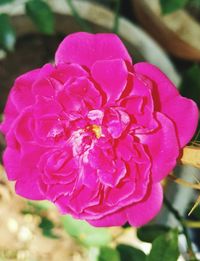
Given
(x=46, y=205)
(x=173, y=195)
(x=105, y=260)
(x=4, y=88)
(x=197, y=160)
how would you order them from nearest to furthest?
1. (x=197, y=160)
2. (x=105, y=260)
3. (x=46, y=205)
4. (x=173, y=195)
5. (x=4, y=88)

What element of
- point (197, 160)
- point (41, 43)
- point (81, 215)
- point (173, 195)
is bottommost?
point (173, 195)

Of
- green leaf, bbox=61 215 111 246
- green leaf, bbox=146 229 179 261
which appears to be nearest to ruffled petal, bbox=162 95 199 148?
green leaf, bbox=146 229 179 261

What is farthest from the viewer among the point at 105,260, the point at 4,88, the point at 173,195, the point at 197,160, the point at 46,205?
the point at 4,88

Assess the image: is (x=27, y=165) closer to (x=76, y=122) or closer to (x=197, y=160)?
(x=76, y=122)

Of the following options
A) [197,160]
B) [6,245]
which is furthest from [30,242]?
[197,160]

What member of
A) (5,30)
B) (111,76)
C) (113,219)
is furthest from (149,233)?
(5,30)

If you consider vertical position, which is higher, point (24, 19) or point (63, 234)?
point (24, 19)

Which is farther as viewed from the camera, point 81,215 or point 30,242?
point 30,242

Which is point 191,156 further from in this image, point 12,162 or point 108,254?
point 108,254
